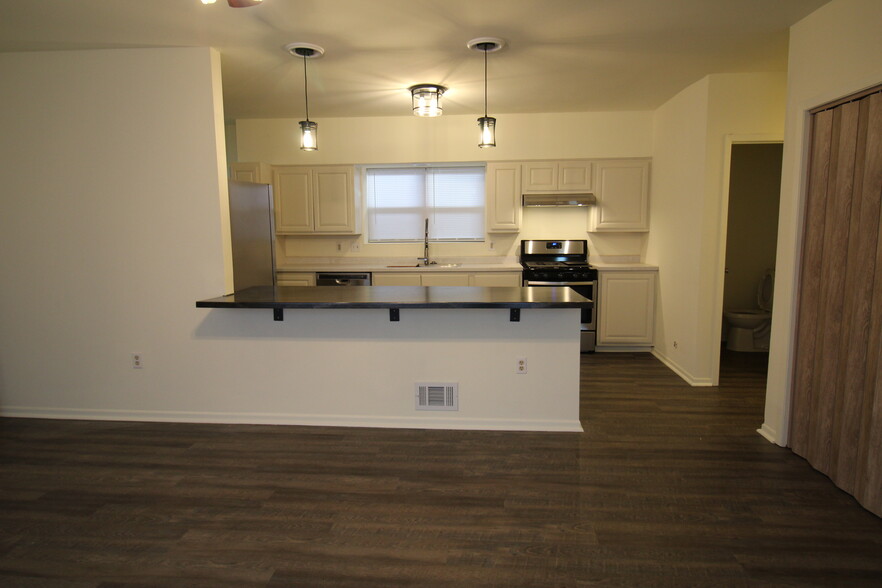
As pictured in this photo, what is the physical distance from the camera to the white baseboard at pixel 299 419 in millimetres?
3279

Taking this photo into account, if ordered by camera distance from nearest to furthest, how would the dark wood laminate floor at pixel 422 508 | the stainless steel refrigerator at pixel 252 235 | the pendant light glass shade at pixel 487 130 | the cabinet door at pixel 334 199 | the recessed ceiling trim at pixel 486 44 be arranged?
the dark wood laminate floor at pixel 422 508, the recessed ceiling trim at pixel 486 44, the pendant light glass shade at pixel 487 130, the stainless steel refrigerator at pixel 252 235, the cabinet door at pixel 334 199

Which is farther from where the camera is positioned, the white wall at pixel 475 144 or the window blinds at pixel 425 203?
the window blinds at pixel 425 203

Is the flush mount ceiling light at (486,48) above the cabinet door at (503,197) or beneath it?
above

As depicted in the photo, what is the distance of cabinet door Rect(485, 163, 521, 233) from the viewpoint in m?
5.37

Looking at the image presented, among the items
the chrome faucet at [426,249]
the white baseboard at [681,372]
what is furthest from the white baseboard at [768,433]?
the chrome faucet at [426,249]

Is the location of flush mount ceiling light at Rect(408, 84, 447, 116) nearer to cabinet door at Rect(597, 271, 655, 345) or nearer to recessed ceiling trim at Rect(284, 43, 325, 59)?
recessed ceiling trim at Rect(284, 43, 325, 59)

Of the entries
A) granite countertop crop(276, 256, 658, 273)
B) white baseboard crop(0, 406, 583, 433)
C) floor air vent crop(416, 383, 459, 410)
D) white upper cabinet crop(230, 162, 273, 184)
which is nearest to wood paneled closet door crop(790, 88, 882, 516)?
white baseboard crop(0, 406, 583, 433)

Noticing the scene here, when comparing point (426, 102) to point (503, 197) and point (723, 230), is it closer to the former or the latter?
point (503, 197)

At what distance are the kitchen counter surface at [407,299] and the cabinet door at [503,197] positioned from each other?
209cm

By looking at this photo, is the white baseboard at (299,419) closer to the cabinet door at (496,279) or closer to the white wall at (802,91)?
the white wall at (802,91)

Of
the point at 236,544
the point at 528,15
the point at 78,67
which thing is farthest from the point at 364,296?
the point at 78,67

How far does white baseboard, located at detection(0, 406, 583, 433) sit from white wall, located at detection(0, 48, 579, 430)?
12mm

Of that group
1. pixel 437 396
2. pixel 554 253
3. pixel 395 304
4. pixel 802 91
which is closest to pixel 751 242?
pixel 554 253

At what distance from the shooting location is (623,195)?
17.4 feet
